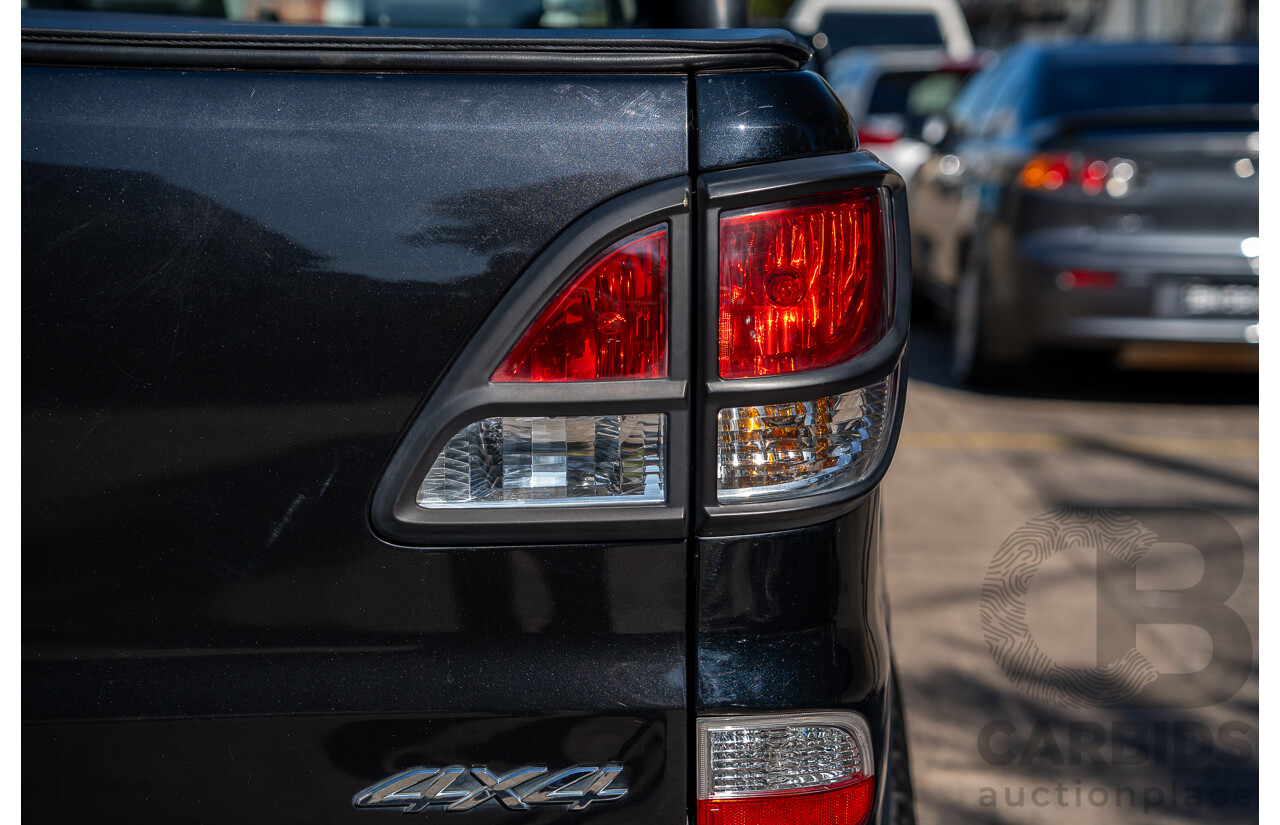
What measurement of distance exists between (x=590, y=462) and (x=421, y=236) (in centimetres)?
28

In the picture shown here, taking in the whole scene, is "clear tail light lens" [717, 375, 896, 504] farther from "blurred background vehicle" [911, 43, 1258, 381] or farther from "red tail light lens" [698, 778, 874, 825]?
"blurred background vehicle" [911, 43, 1258, 381]

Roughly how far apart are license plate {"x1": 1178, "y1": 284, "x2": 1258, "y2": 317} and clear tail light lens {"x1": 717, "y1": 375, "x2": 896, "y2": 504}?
4968 millimetres

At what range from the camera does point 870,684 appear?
1.37 m

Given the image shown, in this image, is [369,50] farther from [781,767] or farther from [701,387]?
[781,767]

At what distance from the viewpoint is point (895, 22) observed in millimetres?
15586

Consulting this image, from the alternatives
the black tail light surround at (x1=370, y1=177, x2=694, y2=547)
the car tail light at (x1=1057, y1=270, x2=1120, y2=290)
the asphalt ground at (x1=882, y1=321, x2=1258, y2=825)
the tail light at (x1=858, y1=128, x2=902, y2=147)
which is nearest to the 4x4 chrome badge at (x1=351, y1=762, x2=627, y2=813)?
the black tail light surround at (x1=370, y1=177, x2=694, y2=547)

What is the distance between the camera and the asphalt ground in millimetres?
2918

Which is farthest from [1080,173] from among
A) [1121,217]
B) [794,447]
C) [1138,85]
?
[794,447]

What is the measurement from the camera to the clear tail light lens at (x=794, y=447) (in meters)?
1.29

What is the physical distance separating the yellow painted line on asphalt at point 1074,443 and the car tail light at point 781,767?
4.30 meters

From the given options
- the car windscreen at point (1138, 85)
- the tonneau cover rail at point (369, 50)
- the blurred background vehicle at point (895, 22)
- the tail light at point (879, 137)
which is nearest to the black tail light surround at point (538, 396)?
the tonneau cover rail at point (369, 50)

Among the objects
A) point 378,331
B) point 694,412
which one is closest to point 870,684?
point 694,412
